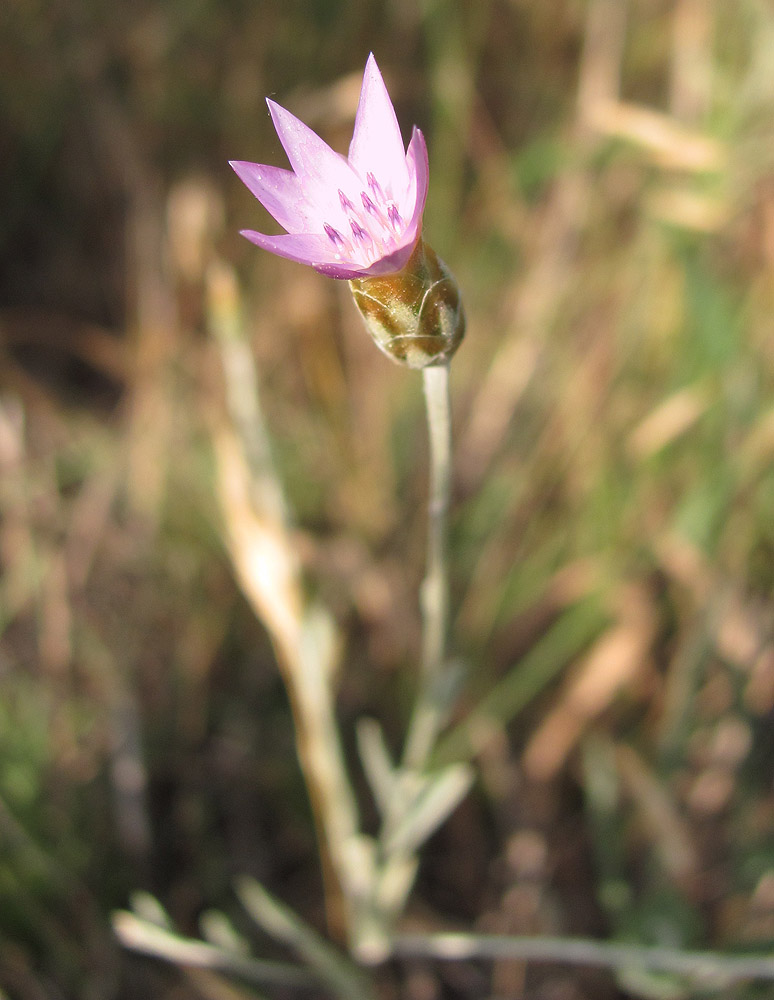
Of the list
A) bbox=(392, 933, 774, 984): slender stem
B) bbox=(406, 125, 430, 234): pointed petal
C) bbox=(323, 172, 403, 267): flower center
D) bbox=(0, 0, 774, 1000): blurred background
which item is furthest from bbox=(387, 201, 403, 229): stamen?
bbox=(392, 933, 774, 984): slender stem

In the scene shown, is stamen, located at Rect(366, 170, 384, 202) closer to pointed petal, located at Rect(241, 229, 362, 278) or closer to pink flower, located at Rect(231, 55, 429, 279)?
pink flower, located at Rect(231, 55, 429, 279)

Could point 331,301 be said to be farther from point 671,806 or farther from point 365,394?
point 671,806

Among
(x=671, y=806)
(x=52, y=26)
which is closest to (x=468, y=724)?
(x=671, y=806)

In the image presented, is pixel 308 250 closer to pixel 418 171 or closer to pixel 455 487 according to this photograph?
pixel 418 171

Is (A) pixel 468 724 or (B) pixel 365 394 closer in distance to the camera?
(A) pixel 468 724

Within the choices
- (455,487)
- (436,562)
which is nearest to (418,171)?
(436,562)
